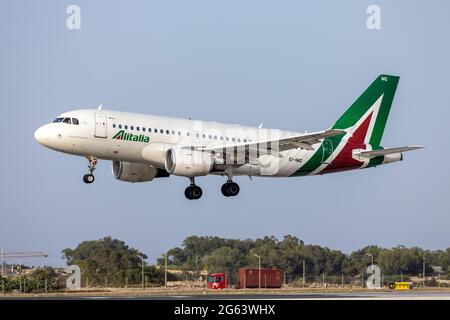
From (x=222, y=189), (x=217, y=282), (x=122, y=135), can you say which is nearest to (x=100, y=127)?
(x=122, y=135)

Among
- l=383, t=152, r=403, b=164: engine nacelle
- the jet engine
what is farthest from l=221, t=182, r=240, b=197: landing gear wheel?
Answer: l=383, t=152, r=403, b=164: engine nacelle

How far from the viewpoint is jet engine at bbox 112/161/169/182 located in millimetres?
64625

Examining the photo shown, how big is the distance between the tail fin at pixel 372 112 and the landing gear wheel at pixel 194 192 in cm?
1185

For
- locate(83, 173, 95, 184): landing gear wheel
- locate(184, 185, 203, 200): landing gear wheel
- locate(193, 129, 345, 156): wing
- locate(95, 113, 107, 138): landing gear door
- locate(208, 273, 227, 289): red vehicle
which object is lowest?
locate(208, 273, 227, 289): red vehicle

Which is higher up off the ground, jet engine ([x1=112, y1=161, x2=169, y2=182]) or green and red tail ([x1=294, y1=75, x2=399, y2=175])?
green and red tail ([x1=294, y1=75, x2=399, y2=175])

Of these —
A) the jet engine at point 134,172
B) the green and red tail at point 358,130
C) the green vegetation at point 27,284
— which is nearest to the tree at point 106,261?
the green vegetation at point 27,284

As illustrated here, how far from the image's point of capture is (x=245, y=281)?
84.3 metres

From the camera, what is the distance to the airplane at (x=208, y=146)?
58.9m

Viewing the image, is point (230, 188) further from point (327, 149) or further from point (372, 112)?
point (372, 112)

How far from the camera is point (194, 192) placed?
206 feet

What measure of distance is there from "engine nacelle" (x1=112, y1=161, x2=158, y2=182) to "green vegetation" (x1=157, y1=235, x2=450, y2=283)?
91.7 feet

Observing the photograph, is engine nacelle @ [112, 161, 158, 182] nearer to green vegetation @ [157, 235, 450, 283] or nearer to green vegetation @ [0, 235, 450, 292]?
green vegetation @ [0, 235, 450, 292]

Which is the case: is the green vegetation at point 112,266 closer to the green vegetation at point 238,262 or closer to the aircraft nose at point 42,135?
the green vegetation at point 238,262
